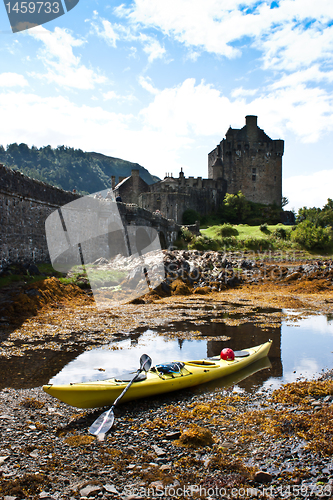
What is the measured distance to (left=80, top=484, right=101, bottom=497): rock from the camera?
3.42m

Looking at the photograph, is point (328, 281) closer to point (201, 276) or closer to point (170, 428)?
point (201, 276)

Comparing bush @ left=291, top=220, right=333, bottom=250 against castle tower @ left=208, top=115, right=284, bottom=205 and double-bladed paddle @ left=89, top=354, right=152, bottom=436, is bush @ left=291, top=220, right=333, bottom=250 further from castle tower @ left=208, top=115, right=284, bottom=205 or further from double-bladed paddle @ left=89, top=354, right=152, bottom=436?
double-bladed paddle @ left=89, top=354, right=152, bottom=436

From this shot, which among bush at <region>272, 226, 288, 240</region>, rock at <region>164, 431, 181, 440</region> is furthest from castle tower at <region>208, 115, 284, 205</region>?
rock at <region>164, 431, 181, 440</region>

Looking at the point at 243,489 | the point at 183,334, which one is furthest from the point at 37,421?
the point at 183,334

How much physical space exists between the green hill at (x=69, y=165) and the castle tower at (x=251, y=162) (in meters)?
66.6

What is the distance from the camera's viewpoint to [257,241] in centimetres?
3816

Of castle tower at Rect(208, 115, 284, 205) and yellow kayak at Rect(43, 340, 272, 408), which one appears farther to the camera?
castle tower at Rect(208, 115, 284, 205)

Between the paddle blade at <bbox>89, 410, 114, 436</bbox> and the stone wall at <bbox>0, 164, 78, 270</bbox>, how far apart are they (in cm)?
1016

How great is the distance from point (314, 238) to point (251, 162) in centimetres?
2787

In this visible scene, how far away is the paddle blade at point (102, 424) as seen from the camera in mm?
4523

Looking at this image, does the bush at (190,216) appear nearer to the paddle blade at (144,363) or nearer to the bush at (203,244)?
the bush at (203,244)

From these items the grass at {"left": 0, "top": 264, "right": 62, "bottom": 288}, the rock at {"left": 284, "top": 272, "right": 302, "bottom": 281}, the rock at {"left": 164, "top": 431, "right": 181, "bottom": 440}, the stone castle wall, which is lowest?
the rock at {"left": 164, "top": 431, "right": 181, "bottom": 440}

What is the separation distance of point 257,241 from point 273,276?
16.0m

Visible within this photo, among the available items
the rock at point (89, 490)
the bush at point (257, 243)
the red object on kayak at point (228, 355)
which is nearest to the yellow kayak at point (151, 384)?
the red object on kayak at point (228, 355)
